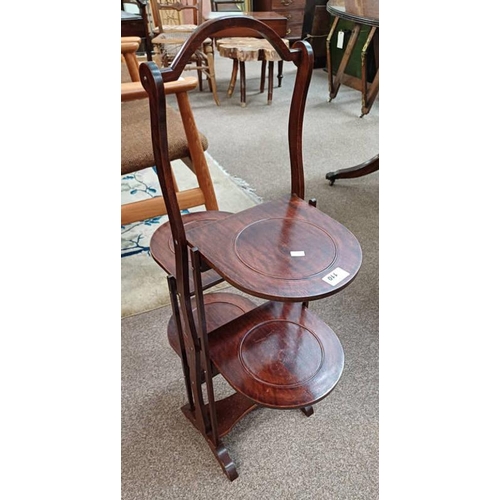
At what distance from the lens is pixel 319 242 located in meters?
0.77

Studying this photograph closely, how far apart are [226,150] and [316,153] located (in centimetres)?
62

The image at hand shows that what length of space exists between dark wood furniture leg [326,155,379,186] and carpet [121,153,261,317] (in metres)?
0.50

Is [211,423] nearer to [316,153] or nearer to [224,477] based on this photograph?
[224,477]

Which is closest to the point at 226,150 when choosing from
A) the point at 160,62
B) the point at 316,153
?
the point at 316,153

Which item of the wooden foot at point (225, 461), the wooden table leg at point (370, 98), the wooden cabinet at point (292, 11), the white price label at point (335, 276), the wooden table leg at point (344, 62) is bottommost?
the wooden foot at point (225, 461)

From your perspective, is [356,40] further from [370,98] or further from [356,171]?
[356,171]

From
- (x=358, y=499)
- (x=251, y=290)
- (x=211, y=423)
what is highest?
(x=251, y=290)

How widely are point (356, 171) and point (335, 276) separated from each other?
71.6 inches

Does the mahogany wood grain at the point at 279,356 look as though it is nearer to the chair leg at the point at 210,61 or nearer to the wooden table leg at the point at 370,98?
the wooden table leg at the point at 370,98

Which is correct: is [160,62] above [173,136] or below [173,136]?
above

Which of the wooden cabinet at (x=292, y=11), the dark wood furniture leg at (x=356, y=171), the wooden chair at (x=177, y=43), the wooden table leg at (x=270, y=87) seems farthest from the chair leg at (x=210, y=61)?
the dark wood furniture leg at (x=356, y=171)

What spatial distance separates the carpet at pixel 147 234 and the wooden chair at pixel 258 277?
47 cm

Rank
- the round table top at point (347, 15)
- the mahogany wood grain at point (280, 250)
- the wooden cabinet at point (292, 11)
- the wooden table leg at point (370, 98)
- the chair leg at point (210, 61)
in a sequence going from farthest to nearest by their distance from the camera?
the wooden cabinet at point (292, 11), the chair leg at point (210, 61), the wooden table leg at point (370, 98), the round table top at point (347, 15), the mahogany wood grain at point (280, 250)

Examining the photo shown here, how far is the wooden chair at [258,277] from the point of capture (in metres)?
0.67
